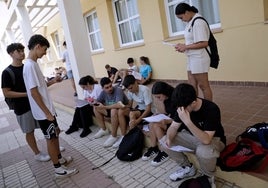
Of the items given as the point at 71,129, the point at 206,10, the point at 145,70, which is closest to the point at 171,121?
the point at 71,129

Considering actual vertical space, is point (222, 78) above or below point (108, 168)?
above

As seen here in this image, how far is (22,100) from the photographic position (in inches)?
135

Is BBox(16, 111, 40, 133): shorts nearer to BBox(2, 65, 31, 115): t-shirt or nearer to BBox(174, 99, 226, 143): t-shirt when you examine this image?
BBox(2, 65, 31, 115): t-shirt

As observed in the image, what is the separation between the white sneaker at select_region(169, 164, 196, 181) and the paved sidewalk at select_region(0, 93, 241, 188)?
0.19ft

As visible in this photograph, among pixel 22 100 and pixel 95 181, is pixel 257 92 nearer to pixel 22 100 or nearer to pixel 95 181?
pixel 95 181

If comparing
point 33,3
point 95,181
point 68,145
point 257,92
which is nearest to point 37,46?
point 95,181

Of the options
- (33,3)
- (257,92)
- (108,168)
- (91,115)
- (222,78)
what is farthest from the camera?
(33,3)

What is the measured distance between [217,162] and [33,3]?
9445 millimetres

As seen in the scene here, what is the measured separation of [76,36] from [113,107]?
6.65 ft

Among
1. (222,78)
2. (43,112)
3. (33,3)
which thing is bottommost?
(222,78)

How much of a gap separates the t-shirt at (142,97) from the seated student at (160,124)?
39cm

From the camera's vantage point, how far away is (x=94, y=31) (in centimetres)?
1039

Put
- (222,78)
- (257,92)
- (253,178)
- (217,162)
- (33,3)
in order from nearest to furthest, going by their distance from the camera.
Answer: (253,178) < (217,162) < (257,92) < (222,78) < (33,3)

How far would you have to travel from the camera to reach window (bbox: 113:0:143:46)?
24.9ft
